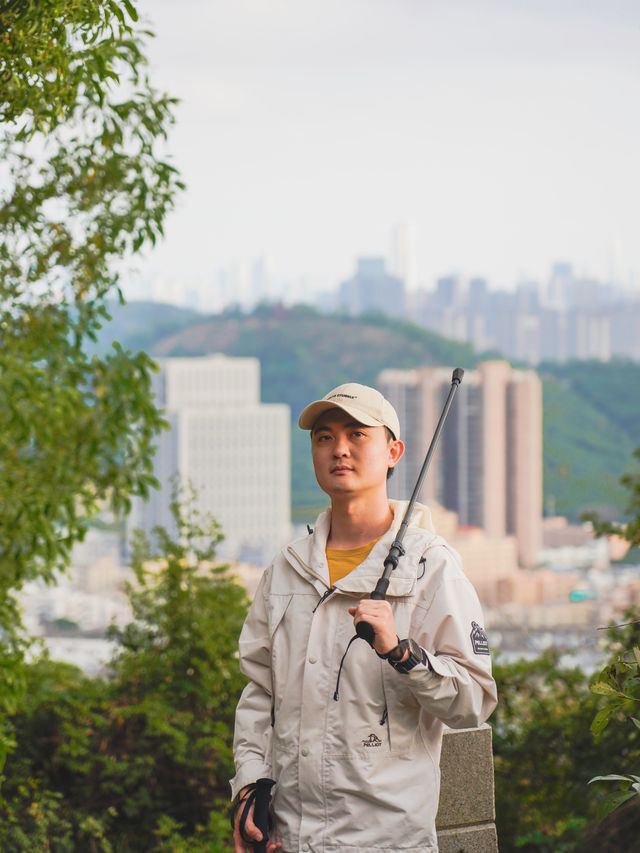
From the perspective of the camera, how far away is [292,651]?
155 cm

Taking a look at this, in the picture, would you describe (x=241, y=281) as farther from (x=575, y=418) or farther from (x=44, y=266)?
(x=44, y=266)

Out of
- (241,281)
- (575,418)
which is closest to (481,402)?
(575,418)

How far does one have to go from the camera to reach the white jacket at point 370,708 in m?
1.46

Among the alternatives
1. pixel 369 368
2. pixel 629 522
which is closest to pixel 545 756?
pixel 629 522

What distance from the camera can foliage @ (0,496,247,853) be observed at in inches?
144

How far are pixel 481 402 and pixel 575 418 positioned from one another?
12.4ft

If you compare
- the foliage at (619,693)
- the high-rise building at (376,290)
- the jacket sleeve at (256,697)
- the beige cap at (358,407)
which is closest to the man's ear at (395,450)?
the beige cap at (358,407)

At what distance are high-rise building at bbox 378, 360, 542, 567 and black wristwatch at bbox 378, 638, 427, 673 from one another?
38634 mm

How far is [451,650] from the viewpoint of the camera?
1459mm

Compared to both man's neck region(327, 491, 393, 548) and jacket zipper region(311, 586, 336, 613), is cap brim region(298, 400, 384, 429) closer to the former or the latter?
man's neck region(327, 491, 393, 548)

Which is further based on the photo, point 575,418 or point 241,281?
point 241,281

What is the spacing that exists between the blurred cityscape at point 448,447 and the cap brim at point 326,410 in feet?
79.2

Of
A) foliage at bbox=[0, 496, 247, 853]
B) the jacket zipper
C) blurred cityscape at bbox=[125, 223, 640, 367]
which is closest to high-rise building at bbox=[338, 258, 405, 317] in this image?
blurred cityscape at bbox=[125, 223, 640, 367]

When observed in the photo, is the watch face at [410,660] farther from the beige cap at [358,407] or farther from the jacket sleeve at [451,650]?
the beige cap at [358,407]
